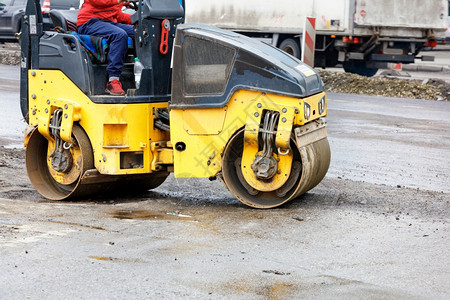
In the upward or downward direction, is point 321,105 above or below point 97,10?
below

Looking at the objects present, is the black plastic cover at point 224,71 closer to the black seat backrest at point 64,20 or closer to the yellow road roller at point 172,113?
the yellow road roller at point 172,113

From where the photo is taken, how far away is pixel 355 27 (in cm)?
2106

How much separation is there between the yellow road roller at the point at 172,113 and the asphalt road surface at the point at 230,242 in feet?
0.90

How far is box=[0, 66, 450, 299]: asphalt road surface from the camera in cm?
489

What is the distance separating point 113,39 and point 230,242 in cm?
242

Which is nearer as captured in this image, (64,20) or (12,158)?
(64,20)

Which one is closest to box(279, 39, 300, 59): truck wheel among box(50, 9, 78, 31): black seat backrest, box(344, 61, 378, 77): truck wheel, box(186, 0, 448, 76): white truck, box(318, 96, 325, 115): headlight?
box(186, 0, 448, 76): white truck

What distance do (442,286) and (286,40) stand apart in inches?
714

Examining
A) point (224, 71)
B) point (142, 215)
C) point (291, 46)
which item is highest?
point (291, 46)

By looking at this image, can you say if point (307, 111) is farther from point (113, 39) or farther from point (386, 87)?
point (386, 87)

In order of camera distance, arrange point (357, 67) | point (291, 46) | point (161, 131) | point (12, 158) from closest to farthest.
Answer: point (161, 131)
point (12, 158)
point (291, 46)
point (357, 67)

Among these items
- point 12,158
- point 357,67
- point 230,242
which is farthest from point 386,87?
point 230,242

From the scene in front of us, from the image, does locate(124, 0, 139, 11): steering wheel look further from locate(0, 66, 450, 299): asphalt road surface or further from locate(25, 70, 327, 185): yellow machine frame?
locate(0, 66, 450, 299): asphalt road surface

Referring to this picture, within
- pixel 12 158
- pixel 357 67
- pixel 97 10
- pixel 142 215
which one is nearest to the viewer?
pixel 142 215
